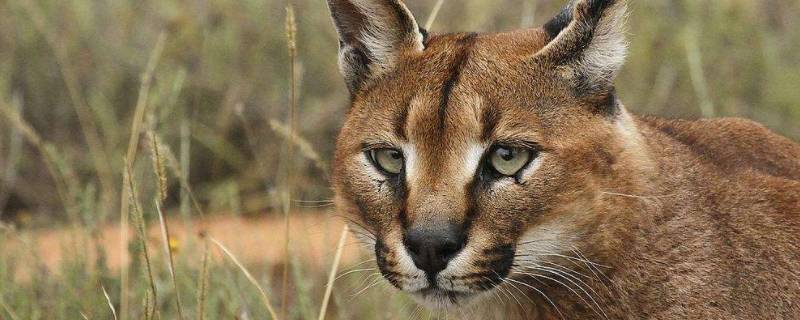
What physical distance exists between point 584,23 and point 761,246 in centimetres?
105

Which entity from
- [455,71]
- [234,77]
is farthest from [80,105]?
[455,71]

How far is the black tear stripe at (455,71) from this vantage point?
4.62m

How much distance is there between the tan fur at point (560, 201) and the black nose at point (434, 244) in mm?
38

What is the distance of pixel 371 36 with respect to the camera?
5180 mm

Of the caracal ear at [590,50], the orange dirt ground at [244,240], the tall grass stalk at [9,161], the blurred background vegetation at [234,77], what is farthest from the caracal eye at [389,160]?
the tall grass stalk at [9,161]

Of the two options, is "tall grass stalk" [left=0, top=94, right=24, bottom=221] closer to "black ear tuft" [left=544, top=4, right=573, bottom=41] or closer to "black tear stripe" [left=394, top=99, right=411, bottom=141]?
"black tear stripe" [left=394, top=99, right=411, bottom=141]

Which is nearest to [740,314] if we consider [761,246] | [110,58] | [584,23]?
[761,246]

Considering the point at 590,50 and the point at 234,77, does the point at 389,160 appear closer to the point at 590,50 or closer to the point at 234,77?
the point at 590,50

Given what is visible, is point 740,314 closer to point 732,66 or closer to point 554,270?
point 554,270

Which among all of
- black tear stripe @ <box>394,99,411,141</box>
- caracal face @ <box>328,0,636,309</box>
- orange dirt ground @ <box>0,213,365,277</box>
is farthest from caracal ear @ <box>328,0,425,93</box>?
orange dirt ground @ <box>0,213,365,277</box>

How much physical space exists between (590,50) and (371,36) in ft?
3.05

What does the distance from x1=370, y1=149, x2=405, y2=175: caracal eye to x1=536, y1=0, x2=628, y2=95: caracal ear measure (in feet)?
2.06

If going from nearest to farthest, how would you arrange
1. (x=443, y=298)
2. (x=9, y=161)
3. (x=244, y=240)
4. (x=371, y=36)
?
(x=443, y=298) → (x=371, y=36) → (x=244, y=240) → (x=9, y=161)

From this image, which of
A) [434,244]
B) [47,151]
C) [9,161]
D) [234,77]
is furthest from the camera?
[234,77]
